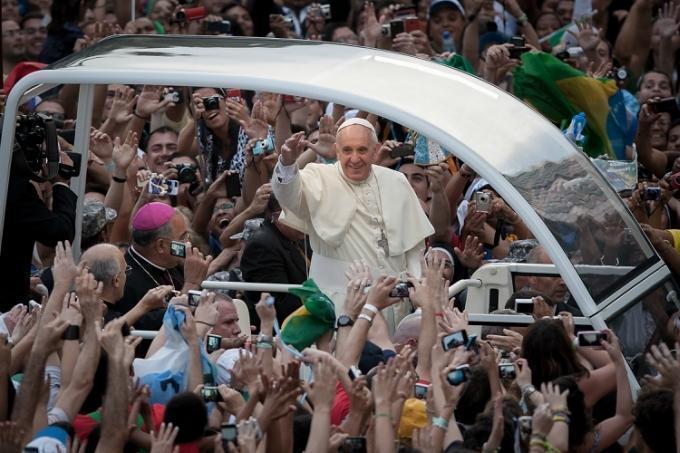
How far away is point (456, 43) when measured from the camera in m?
13.8

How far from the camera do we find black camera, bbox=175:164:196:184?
10.9 metres

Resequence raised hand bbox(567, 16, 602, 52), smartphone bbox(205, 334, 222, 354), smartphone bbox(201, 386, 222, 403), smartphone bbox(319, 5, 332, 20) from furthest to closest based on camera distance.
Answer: smartphone bbox(319, 5, 332, 20) < raised hand bbox(567, 16, 602, 52) < smartphone bbox(205, 334, 222, 354) < smartphone bbox(201, 386, 222, 403)

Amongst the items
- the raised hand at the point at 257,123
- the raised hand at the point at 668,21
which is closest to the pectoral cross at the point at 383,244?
the raised hand at the point at 257,123

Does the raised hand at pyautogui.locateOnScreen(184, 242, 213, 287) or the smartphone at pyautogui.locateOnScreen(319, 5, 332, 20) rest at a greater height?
the smartphone at pyautogui.locateOnScreen(319, 5, 332, 20)

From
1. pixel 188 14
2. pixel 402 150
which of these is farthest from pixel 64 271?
pixel 188 14

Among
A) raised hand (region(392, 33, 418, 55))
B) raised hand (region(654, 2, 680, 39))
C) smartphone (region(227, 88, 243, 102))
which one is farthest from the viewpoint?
raised hand (region(654, 2, 680, 39))

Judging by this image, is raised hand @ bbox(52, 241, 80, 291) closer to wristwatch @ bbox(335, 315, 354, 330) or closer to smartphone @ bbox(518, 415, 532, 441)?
wristwatch @ bbox(335, 315, 354, 330)

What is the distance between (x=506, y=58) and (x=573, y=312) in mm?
3597

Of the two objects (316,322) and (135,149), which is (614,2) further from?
(316,322)

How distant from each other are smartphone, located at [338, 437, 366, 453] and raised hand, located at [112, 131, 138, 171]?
470 centimetres

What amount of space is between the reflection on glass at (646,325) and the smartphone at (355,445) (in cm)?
195

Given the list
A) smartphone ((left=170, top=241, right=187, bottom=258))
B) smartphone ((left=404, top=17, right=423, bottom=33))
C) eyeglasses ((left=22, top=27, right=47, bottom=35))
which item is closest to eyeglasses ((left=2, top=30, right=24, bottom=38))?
eyeglasses ((left=22, top=27, right=47, bottom=35))

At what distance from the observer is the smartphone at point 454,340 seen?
20.7 ft

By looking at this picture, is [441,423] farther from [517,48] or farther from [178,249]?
[517,48]
